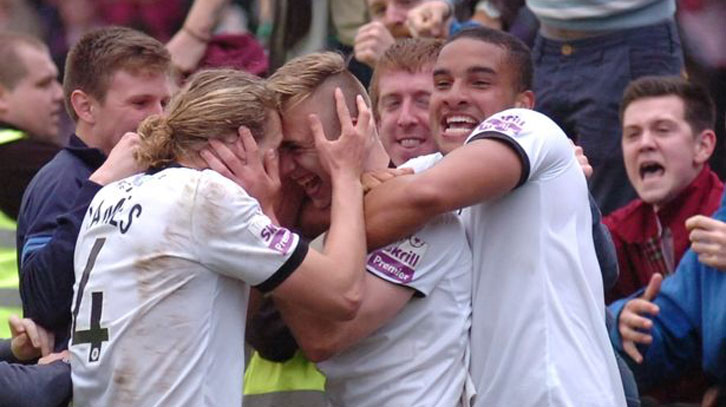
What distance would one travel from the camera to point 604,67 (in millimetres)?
7180

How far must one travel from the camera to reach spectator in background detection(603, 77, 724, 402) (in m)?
6.57

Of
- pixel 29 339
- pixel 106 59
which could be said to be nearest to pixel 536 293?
pixel 29 339

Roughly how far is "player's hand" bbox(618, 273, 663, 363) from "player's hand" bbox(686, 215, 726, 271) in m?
0.18

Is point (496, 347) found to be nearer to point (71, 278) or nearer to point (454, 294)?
point (454, 294)

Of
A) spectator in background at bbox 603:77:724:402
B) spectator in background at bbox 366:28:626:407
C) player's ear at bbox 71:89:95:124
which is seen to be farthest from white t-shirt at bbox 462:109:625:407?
spectator in background at bbox 603:77:724:402

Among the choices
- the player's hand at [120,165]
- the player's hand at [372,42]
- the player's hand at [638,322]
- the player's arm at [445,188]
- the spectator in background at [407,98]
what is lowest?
the player's hand at [638,322]

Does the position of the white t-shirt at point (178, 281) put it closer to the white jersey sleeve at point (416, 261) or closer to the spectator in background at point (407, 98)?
the white jersey sleeve at point (416, 261)

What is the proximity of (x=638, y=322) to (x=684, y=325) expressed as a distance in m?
0.21

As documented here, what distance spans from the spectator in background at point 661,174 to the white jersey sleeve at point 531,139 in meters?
1.96

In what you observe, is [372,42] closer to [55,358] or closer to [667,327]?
[667,327]

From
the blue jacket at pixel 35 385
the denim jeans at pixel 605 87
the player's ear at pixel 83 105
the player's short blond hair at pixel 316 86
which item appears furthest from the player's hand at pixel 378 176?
the denim jeans at pixel 605 87

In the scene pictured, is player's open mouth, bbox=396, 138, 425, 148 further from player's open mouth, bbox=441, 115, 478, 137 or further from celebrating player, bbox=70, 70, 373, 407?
celebrating player, bbox=70, 70, 373, 407

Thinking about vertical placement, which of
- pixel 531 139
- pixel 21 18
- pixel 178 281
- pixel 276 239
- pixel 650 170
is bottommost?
pixel 21 18

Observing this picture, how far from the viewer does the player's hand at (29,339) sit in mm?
4996
